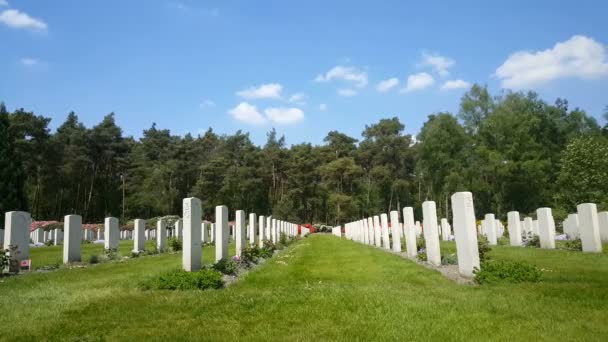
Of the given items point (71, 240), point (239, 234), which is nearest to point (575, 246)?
point (239, 234)

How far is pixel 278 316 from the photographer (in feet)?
19.8

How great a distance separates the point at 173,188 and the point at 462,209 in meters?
67.8

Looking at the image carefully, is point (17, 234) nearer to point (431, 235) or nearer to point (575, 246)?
point (431, 235)

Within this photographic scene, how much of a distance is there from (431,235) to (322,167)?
221 feet

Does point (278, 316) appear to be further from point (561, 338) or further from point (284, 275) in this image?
point (284, 275)

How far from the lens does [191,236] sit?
1074cm

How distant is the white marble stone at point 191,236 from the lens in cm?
1065

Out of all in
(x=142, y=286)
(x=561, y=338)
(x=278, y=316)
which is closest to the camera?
(x=561, y=338)

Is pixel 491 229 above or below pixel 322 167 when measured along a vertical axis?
below

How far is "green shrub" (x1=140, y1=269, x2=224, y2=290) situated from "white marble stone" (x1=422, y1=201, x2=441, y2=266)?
21.1 ft

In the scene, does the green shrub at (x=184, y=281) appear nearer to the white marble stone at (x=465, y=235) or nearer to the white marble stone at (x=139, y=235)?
the white marble stone at (x=465, y=235)

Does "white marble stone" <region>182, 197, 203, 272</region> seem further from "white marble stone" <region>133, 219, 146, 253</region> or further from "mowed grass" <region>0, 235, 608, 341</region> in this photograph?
"white marble stone" <region>133, 219, 146, 253</region>

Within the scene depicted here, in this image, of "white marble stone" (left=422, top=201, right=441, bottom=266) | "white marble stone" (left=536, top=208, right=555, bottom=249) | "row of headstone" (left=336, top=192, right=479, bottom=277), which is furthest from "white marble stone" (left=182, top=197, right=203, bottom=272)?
"white marble stone" (left=536, top=208, right=555, bottom=249)

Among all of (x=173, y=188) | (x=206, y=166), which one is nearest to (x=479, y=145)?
(x=206, y=166)
